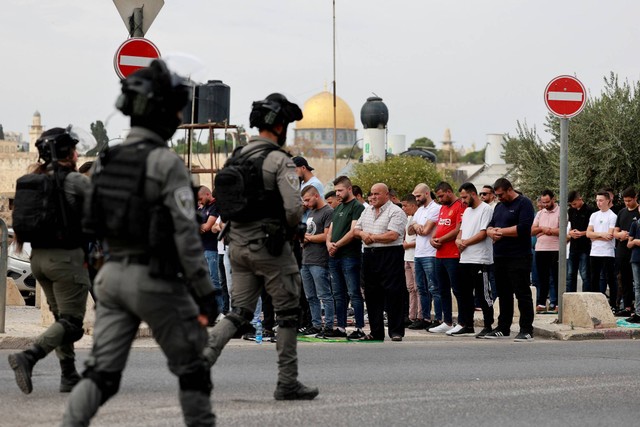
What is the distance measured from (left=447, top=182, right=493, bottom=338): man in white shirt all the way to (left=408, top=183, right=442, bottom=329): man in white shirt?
2.47ft

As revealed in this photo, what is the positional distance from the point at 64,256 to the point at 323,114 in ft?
514

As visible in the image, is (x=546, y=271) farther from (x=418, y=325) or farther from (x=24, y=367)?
(x=24, y=367)

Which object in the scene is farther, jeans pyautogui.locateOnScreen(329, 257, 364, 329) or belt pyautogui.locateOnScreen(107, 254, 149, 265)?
jeans pyautogui.locateOnScreen(329, 257, 364, 329)

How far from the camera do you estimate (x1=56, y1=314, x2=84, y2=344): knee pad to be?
867cm

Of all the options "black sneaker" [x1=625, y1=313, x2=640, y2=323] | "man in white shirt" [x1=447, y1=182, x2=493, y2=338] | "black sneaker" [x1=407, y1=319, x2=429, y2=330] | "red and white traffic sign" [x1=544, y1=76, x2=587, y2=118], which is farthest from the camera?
"black sneaker" [x1=625, y1=313, x2=640, y2=323]

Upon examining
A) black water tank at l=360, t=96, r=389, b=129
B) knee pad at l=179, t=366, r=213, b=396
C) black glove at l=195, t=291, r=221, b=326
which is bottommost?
knee pad at l=179, t=366, r=213, b=396

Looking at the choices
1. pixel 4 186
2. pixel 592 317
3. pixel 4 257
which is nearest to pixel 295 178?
pixel 4 257

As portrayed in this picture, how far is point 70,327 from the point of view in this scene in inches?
342

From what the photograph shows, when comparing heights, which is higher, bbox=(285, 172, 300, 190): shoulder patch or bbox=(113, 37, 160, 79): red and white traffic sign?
bbox=(113, 37, 160, 79): red and white traffic sign

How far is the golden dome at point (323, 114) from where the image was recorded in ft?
536

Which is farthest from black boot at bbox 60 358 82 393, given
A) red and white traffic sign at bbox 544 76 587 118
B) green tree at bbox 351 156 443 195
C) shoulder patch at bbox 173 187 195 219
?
green tree at bbox 351 156 443 195

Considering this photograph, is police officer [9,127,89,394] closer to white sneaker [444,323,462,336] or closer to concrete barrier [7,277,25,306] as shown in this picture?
white sneaker [444,323,462,336]

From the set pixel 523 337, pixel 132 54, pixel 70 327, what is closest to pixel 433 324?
pixel 523 337

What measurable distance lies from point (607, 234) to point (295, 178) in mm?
10536
